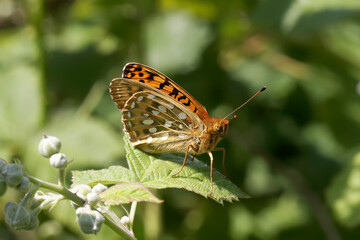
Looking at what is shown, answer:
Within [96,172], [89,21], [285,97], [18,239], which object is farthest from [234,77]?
[96,172]

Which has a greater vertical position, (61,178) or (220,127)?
(61,178)

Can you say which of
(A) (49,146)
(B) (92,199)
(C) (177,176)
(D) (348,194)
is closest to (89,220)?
(B) (92,199)

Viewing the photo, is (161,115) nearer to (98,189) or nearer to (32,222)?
(98,189)

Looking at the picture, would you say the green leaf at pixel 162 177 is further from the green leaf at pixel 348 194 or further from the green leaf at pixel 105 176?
the green leaf at pixel 348 194

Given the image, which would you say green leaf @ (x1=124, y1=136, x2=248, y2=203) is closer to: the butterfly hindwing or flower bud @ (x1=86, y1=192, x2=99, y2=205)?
the butterfly hindwing

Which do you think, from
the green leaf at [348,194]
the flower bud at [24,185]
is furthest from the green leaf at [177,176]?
the green leaf at [348,194]

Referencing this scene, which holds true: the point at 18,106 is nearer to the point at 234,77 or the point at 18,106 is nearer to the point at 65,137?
the point at 65,137
